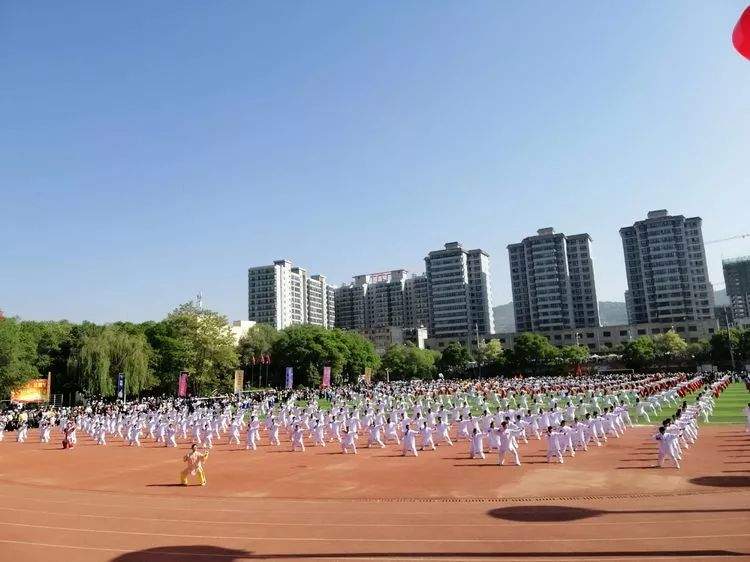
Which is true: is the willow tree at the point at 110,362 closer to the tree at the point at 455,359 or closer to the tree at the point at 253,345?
the tree at the point at 253,345

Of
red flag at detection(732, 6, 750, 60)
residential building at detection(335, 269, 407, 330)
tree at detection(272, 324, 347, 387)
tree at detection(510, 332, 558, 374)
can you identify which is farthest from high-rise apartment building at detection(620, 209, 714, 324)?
red flag at detection(732, 6, 750, 60)

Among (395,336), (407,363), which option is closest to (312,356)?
(407,363)

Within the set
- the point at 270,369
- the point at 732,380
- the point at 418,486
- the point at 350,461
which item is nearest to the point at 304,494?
the point at 418,486

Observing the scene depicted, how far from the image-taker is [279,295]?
147 meters

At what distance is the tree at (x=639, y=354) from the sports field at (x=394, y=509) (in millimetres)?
58428

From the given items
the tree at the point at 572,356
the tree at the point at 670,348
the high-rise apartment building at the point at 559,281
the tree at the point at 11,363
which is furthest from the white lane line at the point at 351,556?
the high-rise apartment building at the point at 559,281

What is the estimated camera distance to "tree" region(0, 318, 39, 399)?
40500 mm

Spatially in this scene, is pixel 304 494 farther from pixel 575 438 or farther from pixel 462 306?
pixel 462 306

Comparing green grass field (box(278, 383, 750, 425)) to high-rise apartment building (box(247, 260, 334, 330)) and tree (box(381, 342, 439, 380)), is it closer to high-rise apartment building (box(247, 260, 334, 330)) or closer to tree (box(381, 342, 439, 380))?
tree (box(381, 342, 439, 380))

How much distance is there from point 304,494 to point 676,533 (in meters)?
8.05

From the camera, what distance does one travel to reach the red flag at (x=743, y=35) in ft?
27.4

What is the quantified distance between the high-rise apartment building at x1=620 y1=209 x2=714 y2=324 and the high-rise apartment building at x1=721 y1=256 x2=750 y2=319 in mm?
41730

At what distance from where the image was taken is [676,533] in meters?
9.05

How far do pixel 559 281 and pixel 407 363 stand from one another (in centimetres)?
5182
